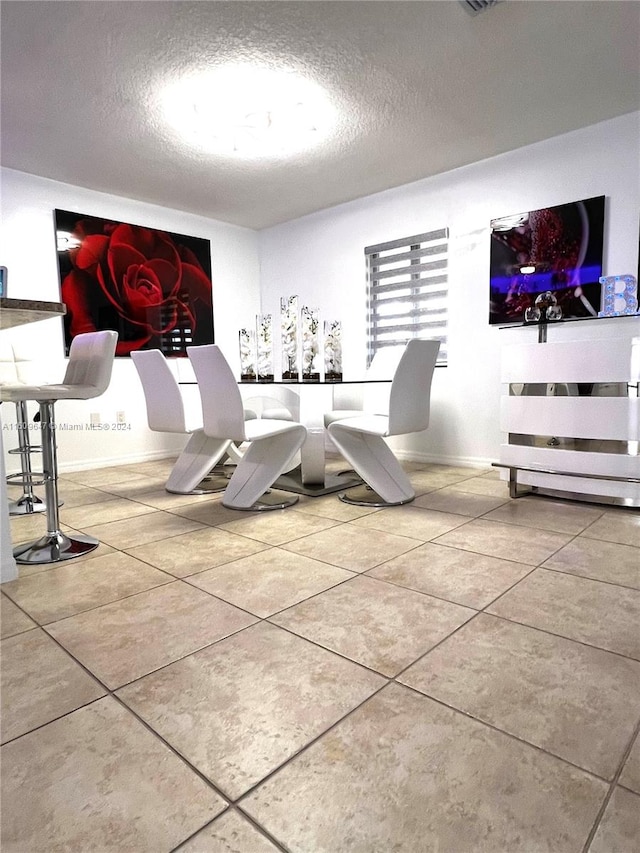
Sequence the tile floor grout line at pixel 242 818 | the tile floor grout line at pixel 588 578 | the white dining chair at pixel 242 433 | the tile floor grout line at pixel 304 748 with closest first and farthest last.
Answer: the tile floor grout line at pixel 242 818, the tile floor grout line at pixel 304 748, the tile floor grout line at pixel 588 578, the white dining chair at pixel 242 433

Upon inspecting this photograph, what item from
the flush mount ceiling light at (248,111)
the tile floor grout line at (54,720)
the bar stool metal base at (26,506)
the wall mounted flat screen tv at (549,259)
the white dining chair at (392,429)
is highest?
the flush mount ceiling light at (248,111)

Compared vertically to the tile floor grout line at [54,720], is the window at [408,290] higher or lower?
higher

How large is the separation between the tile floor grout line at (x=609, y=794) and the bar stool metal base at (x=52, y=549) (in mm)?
2041

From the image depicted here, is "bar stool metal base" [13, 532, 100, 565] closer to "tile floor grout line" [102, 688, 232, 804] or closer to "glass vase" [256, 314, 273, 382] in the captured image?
"tile floor grout line" [102, 688, 232, 804]

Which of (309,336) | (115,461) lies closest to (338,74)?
(309,336)

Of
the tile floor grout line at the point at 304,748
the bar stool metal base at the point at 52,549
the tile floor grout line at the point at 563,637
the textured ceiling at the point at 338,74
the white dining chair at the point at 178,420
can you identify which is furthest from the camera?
the white dining chair at the point at 178,420

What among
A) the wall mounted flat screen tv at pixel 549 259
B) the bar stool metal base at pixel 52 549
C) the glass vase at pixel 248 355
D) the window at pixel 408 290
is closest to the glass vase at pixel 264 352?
the glass vase at pixel 248 355

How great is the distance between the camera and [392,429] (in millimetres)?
2902

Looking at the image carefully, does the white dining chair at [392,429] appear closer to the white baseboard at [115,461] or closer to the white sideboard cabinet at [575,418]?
the white sideboard cabinet at [575,418]

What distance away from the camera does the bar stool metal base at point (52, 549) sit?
7.20 ft

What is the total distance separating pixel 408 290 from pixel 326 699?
12.9 feet

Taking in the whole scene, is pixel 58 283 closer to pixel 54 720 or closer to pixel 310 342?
pixel 310 342

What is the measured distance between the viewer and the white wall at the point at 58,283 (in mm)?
3982

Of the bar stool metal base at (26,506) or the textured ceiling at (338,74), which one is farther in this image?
the bar stool metal base at (26,506)
